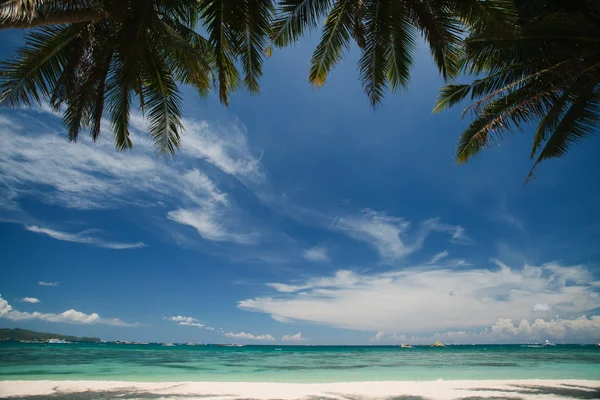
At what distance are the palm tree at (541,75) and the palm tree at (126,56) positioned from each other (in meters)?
4.02

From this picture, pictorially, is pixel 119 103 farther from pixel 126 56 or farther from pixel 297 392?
pixel 297 392

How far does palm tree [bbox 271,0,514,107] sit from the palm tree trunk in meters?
3.01

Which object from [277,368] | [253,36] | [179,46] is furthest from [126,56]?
[277,368]

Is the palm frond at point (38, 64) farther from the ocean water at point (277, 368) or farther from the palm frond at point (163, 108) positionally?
the ocean water at point (277, 368)

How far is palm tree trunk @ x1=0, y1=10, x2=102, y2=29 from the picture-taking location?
3832mm

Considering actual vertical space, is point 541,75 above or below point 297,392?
above

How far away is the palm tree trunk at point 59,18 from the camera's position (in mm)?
3832

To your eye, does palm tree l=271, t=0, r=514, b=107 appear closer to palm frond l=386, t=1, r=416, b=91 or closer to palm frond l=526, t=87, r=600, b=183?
palm frond l=386, t=1, r=416, b=91

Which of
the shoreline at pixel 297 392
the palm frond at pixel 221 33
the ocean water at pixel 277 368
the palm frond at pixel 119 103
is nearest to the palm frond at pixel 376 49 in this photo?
the palm frond at pixel 221 33

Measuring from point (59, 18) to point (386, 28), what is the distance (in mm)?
4918

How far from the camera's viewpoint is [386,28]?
560cm

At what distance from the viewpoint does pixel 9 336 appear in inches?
2840

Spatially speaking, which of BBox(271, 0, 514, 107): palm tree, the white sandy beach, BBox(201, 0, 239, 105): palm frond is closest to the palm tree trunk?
BBox(201, 0, 239, 105): palm frond

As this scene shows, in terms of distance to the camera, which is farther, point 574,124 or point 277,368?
point 277,368
